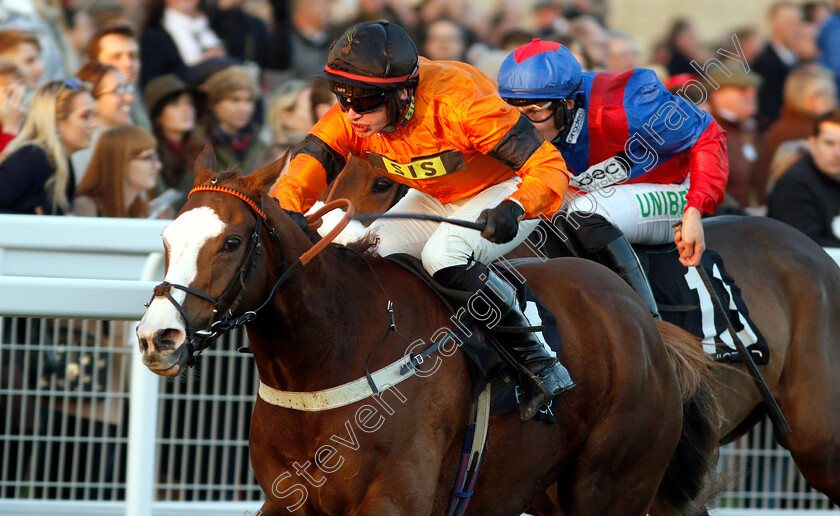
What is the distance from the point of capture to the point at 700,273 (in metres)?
4.27

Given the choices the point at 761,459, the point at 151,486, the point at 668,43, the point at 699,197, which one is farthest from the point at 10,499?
the point at 668,43

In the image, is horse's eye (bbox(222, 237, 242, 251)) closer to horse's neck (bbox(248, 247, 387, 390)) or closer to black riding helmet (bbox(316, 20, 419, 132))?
horse's neck (bbox(248, 247, 387, 390))

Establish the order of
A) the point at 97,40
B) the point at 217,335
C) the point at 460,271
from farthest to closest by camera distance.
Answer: the point at 97,40, the point at 460,271, the point at 217,335

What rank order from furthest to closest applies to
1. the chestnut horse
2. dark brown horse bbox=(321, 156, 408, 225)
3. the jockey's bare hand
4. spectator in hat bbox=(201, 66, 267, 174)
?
spectator in hat bbox=(201, 66, 267, 174), dark brown horse bbox=(321, 156, 408, 225), the jockey's bare hand, the chestnut horse

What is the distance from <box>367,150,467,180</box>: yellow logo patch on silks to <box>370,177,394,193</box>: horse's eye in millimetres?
1013

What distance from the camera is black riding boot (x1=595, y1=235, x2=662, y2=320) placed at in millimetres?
4230

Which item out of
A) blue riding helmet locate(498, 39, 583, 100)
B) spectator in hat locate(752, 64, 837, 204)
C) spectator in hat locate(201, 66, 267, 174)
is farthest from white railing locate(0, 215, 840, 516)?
spectator in hat locate(752, 64, 837, 204)

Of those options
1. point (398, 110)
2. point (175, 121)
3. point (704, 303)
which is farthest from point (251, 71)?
point (398, 110)

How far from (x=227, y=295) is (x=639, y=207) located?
85.8 inches

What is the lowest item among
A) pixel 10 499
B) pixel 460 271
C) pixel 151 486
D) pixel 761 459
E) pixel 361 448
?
pixel 761 459

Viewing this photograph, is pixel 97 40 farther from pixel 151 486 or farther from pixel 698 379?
pixel 698 379

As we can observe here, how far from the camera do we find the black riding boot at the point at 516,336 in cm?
329

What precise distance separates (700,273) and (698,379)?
547 millimetres

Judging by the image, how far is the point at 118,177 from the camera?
5.22 meters
